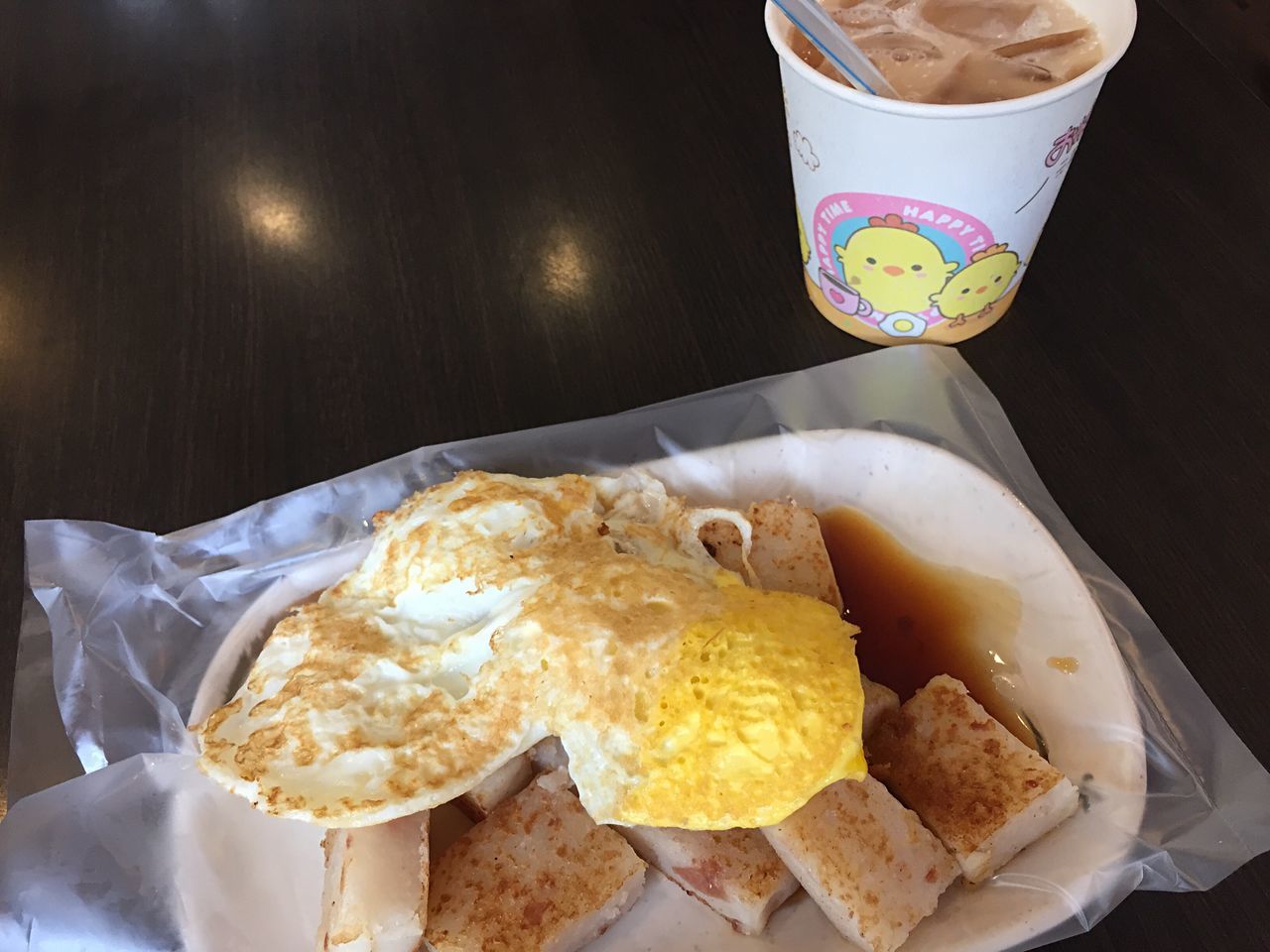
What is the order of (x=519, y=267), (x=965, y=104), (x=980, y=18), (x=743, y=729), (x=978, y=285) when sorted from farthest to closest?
(x=519, y=267) < (x=978, y=285) < (x=980, y=18) < (x=965, y=104) < (x=743, y=729)

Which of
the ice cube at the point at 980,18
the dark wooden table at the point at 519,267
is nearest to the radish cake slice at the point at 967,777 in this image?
the dark wooden table at the point at 519,267

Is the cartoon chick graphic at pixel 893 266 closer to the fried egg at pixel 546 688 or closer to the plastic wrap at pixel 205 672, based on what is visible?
the plastic wrap at pixel 205 672

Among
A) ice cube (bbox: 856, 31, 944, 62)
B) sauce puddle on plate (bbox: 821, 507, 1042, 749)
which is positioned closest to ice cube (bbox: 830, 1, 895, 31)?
ice cube (bbox: 856, 31, 944, 62)

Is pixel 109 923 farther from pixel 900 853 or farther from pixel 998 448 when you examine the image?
pixel 998 448

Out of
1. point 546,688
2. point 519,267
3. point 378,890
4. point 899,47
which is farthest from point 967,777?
point 519,267

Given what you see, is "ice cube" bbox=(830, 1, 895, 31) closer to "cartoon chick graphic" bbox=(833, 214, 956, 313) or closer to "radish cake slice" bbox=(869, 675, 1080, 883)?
"cartoon chick graphic" bbox=(833, 214, 956, 313)

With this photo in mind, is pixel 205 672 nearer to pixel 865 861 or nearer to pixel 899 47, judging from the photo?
pixel 865 861

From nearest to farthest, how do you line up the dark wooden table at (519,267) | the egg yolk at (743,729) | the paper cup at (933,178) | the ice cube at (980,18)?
the egg yolk at (743,729)
the paper cup at (933,178)
the ice cube at (980,18)
the dark wooden table at (519,267)

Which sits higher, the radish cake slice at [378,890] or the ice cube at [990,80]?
the ice cube at [990,80]
